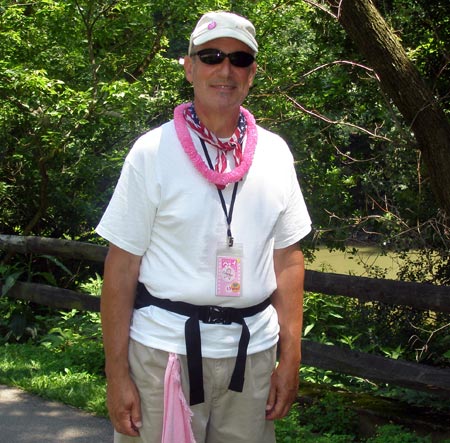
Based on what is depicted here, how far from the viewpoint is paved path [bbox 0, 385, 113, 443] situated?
5.11 m

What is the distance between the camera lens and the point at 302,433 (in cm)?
521

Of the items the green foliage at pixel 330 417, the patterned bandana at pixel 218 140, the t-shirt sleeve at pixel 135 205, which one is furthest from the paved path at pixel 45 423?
the patterned bandana at pixel 218 140

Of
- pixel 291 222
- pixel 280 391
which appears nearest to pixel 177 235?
pixel 291 222

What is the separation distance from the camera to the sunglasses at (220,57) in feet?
9.55

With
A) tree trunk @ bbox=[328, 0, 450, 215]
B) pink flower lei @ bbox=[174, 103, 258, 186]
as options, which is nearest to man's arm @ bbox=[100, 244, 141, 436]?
pink flower lei @ bbox=[174, 103, 258, 186]

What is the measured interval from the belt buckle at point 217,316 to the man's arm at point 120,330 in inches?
10.3

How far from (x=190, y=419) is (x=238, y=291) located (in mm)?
442

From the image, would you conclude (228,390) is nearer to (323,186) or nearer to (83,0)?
(323,186)

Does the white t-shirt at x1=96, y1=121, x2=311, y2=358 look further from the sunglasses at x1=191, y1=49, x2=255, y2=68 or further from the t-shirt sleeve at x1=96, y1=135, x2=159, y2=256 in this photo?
the sunglasses at x1=191, y1=49, x2=255, y2=68

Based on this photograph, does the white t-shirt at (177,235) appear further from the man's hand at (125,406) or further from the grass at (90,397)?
the grass at (90,397)

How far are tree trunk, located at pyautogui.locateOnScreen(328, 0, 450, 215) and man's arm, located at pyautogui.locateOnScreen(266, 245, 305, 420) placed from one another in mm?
2700

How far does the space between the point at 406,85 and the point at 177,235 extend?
3.14m

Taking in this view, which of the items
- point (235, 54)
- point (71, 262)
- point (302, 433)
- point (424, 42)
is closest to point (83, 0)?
point (71, 262)

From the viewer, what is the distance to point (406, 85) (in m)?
5.50
